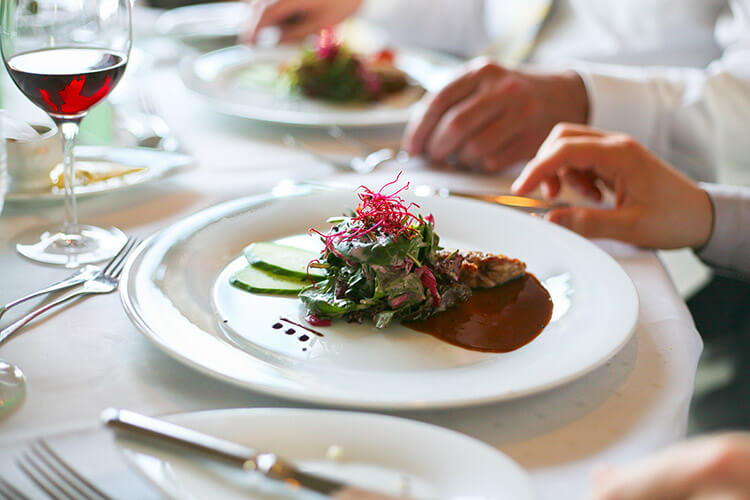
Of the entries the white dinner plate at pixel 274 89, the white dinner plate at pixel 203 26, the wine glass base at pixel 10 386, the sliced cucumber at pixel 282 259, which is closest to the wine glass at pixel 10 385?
the wine glass base at pixel 10 386

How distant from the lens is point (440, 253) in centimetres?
92

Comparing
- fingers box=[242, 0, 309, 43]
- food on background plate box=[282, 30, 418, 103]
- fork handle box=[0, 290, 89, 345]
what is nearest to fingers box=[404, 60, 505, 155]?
Result: food on background plate box=[282, 30, 418, 103]

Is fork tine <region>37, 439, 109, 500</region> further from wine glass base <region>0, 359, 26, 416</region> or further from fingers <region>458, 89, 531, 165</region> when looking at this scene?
fingers <region>458, 89, 531, 165</region>

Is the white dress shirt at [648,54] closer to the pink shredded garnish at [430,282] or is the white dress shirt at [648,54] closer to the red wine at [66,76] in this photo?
the pink shredded garnish at [430,282]

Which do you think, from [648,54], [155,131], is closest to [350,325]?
[155,131]

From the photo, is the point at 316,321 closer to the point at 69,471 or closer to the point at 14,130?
the point at 69,471

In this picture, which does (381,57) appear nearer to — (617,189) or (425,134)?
(425,134)

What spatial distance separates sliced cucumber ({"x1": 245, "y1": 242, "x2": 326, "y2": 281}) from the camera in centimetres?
92

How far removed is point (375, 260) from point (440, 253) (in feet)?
0.40

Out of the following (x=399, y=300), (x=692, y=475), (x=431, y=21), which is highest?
(x=692, y=475)

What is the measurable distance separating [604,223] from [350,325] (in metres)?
0.50

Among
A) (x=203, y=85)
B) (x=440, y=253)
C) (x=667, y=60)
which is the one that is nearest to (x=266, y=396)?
(x=440, y=253)

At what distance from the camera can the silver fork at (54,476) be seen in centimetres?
54

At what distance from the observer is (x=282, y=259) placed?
3.10 feet
